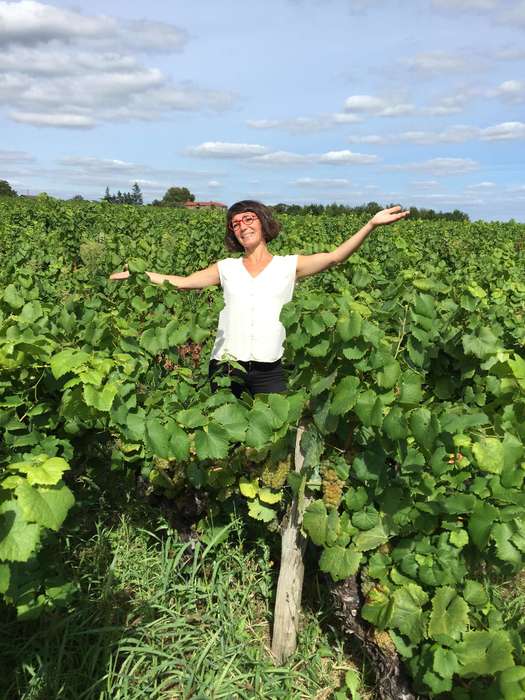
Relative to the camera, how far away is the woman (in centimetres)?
325

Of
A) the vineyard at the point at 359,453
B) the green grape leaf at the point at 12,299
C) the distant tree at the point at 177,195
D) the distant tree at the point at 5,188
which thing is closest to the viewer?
the vineyard at the point at 359,453

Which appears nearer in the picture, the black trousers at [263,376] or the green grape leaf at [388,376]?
the green grape leaf at [388,376]

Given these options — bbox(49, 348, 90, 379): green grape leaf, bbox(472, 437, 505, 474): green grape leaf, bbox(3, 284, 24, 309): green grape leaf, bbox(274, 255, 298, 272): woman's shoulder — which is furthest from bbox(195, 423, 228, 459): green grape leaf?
bbox(274, 255, 298, 272): woman's shoulder

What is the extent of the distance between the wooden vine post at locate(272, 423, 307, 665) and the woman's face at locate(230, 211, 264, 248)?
56.2 inches

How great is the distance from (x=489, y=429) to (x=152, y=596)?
175 centimetres

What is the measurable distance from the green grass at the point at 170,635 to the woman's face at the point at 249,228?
159 centimetres

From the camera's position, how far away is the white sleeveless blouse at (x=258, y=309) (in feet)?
10.6

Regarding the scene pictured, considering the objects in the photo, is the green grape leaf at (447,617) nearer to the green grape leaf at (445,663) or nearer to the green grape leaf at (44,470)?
the green grape leaf at (445,663)

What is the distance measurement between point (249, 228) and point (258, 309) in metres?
0.50

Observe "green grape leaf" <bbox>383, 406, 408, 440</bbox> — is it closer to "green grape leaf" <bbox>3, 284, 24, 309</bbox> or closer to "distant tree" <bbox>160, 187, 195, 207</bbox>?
"green grape leaf" <bbox>3, 284, 24, 309</bbox>

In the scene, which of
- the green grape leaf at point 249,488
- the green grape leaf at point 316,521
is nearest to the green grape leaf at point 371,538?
the green grape leaf at point 316,521

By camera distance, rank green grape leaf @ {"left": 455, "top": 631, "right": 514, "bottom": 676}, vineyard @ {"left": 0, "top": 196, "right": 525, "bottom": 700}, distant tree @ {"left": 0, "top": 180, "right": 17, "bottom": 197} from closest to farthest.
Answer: green grape leaf @ {"left": 455, "top": 631, "right": 514, "bottom": 676} < vineyard @ {"left": 0, "top": 196, "right": 525, "bottom": 700} < distant tree @ {"left": 0, "top": 180, "right": 17, "bottom": 197}

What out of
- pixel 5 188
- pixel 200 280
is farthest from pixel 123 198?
pixel 200 280

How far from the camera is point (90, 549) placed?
3.13 m
